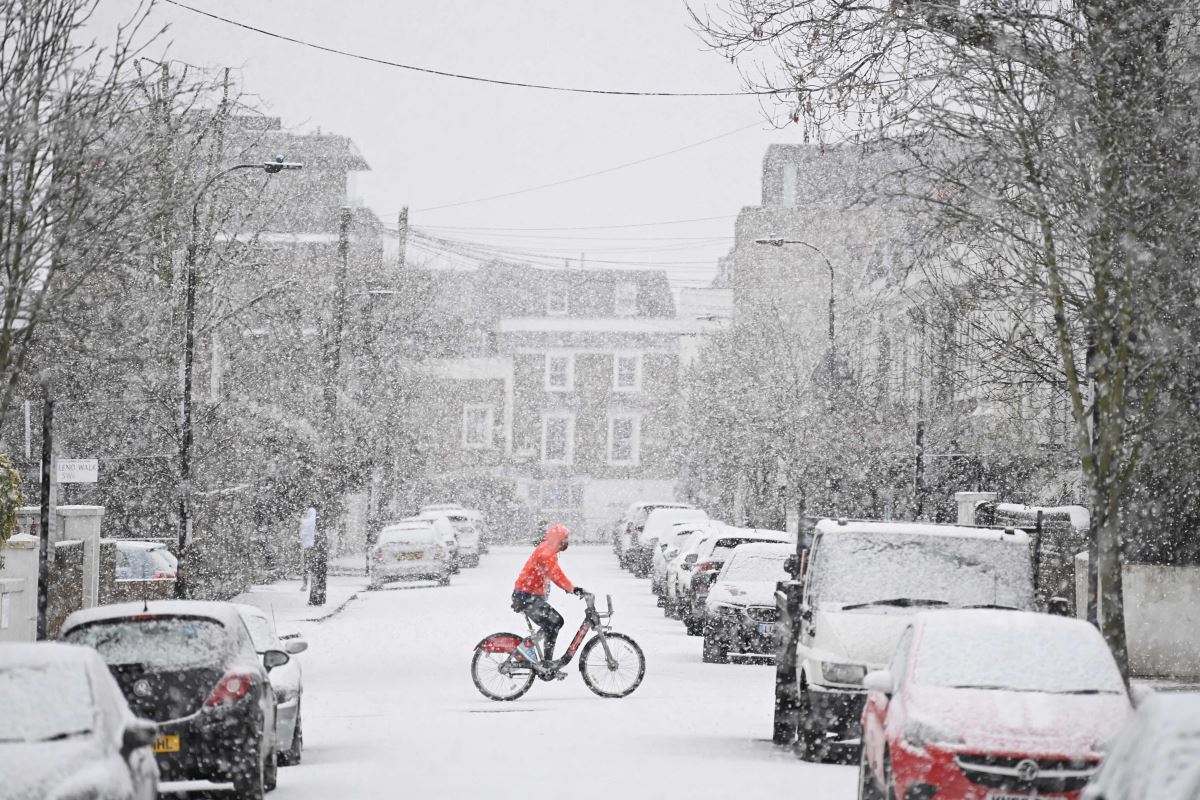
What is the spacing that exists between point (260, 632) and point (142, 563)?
14243mm

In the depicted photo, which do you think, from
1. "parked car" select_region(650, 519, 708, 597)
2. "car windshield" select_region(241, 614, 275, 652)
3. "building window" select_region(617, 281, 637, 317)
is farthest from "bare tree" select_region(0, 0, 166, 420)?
"building window" select_region(617, 281, 637, 317)

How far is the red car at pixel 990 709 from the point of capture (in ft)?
33.2

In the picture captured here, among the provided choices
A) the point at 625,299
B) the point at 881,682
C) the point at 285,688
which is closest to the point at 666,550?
the point at 285,688

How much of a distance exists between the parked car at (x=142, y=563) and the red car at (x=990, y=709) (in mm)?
18941

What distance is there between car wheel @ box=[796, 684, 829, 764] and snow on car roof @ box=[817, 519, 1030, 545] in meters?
1.41

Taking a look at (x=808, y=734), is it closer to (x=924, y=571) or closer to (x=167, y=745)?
(x=924, y=571)

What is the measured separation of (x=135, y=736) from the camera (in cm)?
849

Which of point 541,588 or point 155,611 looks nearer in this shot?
point 155,611

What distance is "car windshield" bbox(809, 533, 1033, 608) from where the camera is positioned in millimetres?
14781

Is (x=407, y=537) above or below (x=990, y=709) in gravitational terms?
below

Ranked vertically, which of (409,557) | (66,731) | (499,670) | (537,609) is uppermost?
(66,731)

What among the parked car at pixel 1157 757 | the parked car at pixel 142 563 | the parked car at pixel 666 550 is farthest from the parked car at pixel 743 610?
the parked car at pixel 1157 757

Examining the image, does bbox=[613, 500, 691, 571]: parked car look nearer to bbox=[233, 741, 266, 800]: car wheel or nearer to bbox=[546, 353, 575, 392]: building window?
bbox=[546, 353, 575, 392]: building window

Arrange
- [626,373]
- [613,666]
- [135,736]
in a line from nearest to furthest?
[135,736], [613,666], [626,373]
